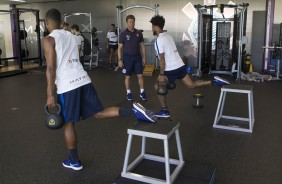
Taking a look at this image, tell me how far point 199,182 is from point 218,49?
592cm

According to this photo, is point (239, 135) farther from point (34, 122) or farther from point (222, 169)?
point (34, 122)

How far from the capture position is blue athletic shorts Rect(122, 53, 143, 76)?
14.5 ft

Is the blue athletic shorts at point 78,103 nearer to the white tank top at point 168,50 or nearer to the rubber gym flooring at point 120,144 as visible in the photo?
the rubber gym flooring at point 120,144

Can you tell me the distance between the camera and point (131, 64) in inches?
174

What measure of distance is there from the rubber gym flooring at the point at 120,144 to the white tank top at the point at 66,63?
697mm

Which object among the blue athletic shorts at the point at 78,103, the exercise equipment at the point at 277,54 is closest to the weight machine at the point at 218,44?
the exercise equipment at the point at 277,54

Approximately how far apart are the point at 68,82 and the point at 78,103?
0.17 meters

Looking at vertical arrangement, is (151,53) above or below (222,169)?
above

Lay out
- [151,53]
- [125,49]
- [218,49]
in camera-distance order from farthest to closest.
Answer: [151,53] < [218,49] < [125,49]

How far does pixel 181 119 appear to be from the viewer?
359cm

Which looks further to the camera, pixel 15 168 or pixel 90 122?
pixel 90 122

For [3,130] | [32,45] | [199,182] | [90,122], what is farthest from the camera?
[32,45]

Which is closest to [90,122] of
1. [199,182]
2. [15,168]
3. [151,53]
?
[15,168]

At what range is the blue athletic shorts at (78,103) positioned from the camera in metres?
2.06
